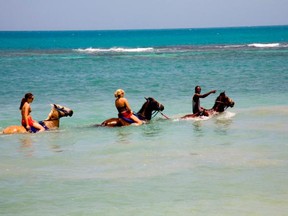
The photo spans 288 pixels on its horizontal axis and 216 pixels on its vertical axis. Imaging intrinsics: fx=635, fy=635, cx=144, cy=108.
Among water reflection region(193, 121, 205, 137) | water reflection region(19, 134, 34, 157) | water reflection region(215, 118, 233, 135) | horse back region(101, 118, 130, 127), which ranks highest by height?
horse back region(101, 118, 130, 127)

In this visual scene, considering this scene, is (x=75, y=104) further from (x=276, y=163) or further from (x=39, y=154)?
(x=276, y=163)

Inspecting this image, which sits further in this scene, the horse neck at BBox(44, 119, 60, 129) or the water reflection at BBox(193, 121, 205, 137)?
the horse neck at BBox(44, 119, 60, 129)

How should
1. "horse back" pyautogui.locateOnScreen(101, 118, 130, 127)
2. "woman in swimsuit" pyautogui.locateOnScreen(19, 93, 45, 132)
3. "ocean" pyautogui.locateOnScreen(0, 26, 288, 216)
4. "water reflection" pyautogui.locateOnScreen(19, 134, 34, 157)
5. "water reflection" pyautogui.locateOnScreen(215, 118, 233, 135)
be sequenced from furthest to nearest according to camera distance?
"horse back" pyautogui.locateOnScreen(101, 118, 130, 127)
"water reflection" pyautogui.locateOnScreen(215, 118, 233, 135)
"woman in swimsuit" pyautogui.locateOnScreen(19, 93, 45, 132)
"water reflection" pyautogui.locateOnScreen(19, 134, 34, 157)
"ocean" pyautogui.locateOnScreen(0, 26, 288, 216)

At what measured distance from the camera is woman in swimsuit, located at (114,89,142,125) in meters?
16.9

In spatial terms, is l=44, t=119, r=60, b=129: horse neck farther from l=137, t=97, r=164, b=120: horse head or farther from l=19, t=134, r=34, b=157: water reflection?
l=137, t=97, r=164, b=120: horse head

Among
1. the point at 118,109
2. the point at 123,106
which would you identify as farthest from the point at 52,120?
the point at 123,106

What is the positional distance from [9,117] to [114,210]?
11196mm

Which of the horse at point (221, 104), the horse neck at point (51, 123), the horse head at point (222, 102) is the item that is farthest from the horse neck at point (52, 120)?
the horse head at point (222, 102)

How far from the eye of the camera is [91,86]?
29.8m

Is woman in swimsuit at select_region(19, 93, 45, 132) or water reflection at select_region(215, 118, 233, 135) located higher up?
woman in swimsuit at select_region(19, 93, 45, 132)

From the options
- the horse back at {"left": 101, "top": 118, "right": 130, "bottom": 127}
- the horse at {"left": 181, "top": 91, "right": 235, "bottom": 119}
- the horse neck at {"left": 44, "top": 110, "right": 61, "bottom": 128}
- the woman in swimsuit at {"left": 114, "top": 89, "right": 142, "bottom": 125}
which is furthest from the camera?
the horse at {"left": 181, "top": 91, "right": 235, "bottom": 119}

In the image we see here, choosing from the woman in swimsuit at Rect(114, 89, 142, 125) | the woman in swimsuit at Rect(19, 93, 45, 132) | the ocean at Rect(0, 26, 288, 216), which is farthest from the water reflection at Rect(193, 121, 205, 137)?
the woman in swimsuit at Rect(19, 93, 45, 132)

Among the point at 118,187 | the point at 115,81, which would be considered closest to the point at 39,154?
the point at 118,187

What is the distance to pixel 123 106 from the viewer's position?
55.6 ft
